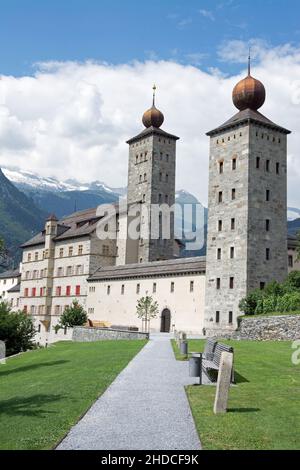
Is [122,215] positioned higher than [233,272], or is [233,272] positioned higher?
[122,215]

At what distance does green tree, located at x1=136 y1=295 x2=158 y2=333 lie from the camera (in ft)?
188

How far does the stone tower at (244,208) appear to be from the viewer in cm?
5081

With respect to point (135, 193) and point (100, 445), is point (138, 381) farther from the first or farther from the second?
point (135, 193)

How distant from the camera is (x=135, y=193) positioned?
77.4 m

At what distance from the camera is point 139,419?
11.7m

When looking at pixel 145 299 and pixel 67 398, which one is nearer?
pixel 67 398

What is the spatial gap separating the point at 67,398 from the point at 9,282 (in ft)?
341

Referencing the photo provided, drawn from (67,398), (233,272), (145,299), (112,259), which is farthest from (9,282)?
(67,398)

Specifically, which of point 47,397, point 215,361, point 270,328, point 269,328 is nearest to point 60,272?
point 269,328

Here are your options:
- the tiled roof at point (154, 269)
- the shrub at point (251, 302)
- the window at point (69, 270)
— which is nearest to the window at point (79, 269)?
the window at point (69, 270)

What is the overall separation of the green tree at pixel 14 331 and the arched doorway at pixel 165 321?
15.5m

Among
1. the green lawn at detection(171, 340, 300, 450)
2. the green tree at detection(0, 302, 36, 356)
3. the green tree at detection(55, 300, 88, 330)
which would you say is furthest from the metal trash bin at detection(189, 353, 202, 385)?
the green tree at detection(55, 300, 88, 330)

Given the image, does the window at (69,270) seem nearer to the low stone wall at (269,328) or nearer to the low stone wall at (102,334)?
the low stone wall at (102,334)

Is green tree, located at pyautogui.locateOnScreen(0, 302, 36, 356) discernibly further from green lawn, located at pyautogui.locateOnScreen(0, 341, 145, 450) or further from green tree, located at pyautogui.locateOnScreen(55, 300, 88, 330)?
green lawn, located at pyautogui.locateOnScreen(0, 341, 145, 450)
